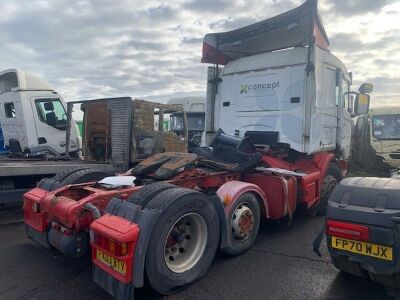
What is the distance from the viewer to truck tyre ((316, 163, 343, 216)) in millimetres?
6013

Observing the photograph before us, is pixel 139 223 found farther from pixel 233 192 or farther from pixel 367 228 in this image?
pixel 367 228

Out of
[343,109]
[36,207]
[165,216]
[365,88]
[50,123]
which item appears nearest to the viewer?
[165,216]

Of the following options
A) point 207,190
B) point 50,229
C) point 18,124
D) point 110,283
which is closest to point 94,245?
point 110,283

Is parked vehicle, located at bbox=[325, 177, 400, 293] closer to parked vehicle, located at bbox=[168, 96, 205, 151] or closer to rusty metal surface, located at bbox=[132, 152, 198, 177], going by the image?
rusty metal surface, located at bbox=[132, 152, 198, 177]

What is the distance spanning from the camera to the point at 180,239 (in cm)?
345

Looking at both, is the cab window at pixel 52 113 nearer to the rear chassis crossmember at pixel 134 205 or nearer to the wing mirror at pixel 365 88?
the rear chassis crossmember at pixel 134 205

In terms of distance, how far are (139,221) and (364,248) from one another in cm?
188

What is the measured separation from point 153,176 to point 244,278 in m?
1.68

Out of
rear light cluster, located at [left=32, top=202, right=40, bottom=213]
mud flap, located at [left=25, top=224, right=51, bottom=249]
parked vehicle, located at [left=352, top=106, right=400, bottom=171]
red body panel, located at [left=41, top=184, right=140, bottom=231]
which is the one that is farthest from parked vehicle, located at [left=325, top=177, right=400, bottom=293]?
parked vehicle, located at [left=352, top=106, right=400, bottom=171]

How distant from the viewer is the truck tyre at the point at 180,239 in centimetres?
302

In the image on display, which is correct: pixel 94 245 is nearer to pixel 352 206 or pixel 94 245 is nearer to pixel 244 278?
pixel 244 278

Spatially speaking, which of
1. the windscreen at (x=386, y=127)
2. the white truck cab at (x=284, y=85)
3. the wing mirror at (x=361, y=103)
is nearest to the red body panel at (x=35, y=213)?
the white truck cab at (x=284, y=85)

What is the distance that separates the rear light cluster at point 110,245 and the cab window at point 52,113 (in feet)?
21.3

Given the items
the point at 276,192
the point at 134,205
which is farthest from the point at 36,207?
the point at 276,192
